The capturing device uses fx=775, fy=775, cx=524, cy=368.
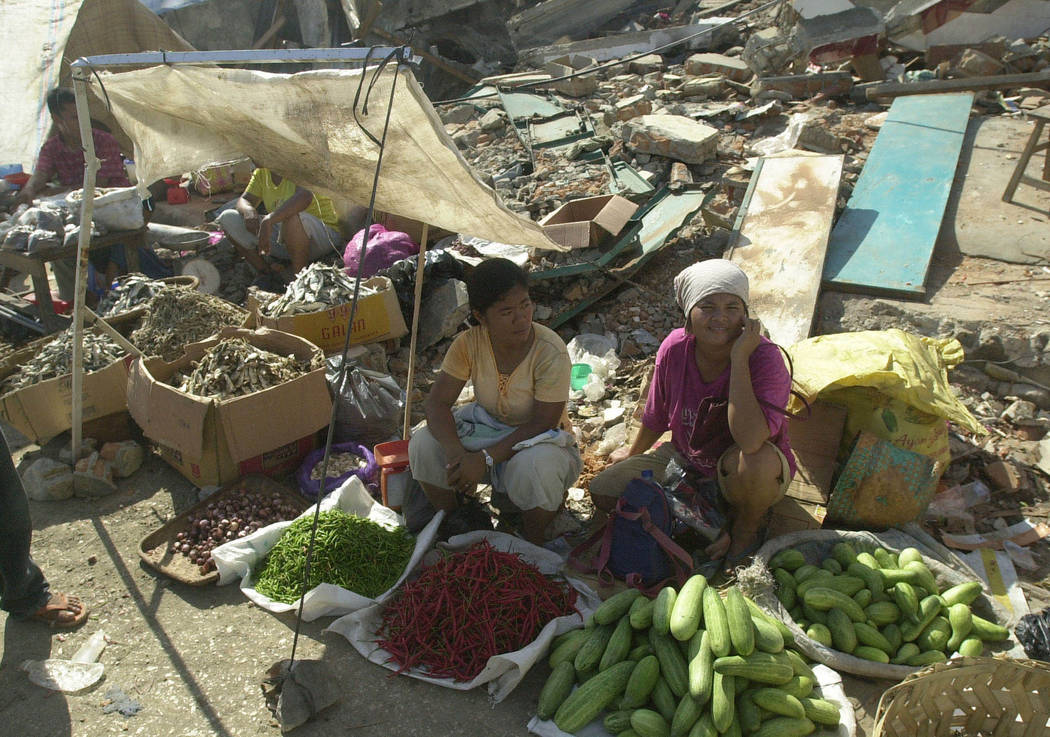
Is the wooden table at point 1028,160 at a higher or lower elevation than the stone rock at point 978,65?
lower

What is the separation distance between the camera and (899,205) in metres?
5.87

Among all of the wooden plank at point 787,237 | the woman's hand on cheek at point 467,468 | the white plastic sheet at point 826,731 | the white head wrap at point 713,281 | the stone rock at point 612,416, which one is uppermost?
the white head wrap at point 713,281

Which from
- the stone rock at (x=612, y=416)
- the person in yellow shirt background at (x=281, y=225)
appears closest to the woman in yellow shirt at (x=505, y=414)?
the stone rock at (x=612, y=416)

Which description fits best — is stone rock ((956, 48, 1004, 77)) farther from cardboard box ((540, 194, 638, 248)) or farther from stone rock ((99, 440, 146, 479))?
stone rock ((99, 440, 146, 479))

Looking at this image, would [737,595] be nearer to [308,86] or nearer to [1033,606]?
[1033,606]

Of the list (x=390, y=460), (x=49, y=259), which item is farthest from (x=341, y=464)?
(x=49, y=259)

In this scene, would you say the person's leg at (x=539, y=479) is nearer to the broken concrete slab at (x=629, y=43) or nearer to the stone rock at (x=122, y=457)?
the stone rock at (x=122, y=457)

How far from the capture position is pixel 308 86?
286 cm

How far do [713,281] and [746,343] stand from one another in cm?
28

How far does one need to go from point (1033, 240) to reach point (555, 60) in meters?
9.04

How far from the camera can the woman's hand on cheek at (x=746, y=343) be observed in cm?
306

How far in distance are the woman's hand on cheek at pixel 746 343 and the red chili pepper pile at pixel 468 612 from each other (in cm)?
116

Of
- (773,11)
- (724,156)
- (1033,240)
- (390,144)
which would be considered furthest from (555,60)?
(390,144)

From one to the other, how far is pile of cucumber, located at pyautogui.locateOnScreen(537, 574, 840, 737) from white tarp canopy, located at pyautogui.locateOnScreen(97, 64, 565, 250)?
1.68 m
